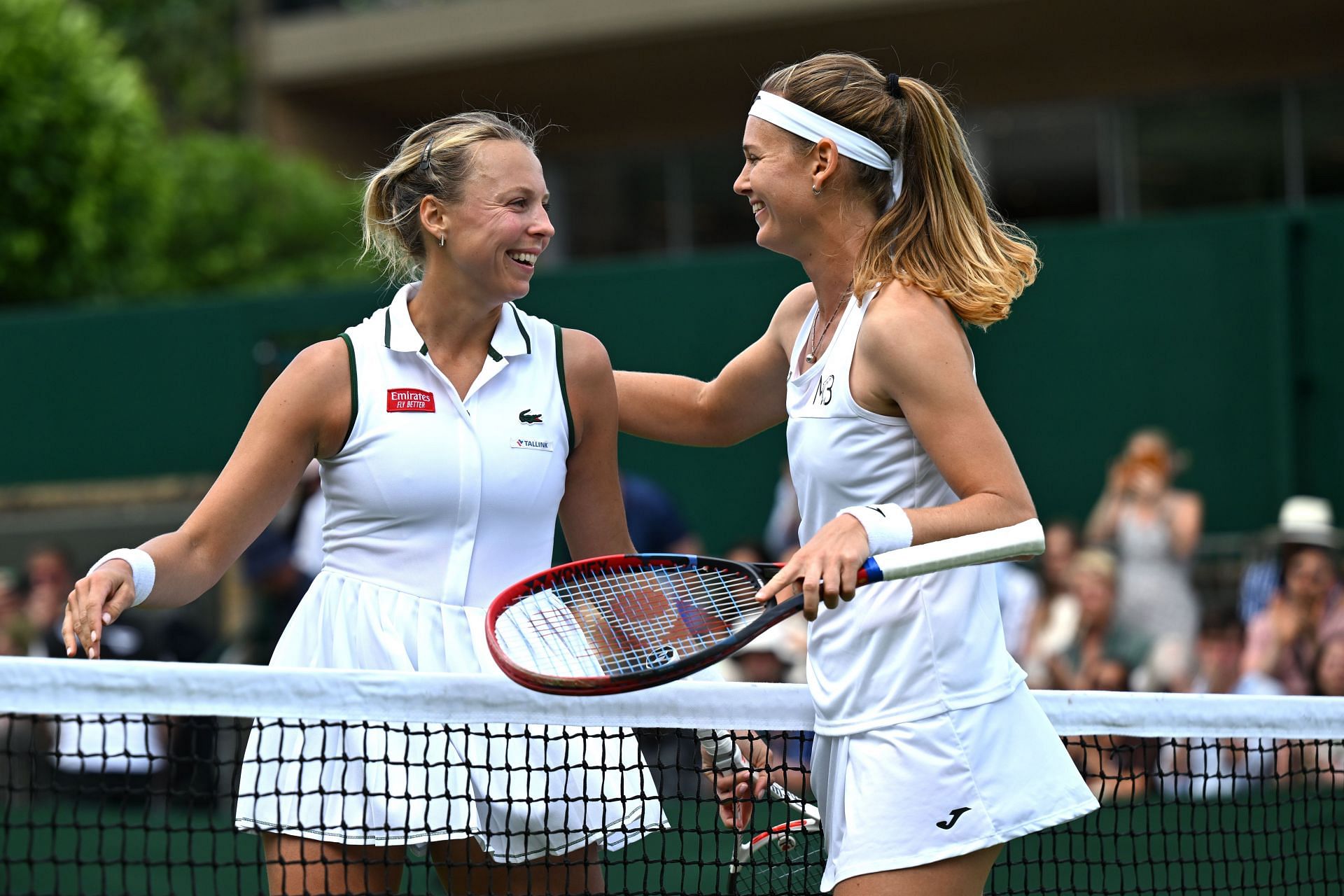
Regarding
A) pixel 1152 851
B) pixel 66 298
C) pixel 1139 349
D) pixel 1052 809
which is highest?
pixel 66 298

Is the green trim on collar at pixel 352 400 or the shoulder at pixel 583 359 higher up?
the shoulder at pixel 583 359

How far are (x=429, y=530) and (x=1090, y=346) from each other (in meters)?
5.93

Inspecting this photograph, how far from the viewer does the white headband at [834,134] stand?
2537mm

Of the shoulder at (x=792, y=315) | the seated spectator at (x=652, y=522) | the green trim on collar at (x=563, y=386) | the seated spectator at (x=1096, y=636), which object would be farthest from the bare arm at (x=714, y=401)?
the seated spectator at (x=1096, y=636)

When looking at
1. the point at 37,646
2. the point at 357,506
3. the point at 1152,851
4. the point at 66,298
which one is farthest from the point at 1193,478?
the point at 66,298

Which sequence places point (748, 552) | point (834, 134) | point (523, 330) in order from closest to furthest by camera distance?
point (834, 134) < point (523, 330) < point (748, 552)

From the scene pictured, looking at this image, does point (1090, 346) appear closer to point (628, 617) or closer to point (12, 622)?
point (12, 622)

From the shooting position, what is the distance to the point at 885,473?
7.94ft

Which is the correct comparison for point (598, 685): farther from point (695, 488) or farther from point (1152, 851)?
point (695, 488)

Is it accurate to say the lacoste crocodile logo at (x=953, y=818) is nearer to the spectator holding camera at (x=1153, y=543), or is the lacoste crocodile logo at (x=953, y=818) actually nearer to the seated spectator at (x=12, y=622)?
the spectator holding camera at (x=1153, y=543)

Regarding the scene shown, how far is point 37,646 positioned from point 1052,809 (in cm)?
628

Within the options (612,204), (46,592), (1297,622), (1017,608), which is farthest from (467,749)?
(612,204)

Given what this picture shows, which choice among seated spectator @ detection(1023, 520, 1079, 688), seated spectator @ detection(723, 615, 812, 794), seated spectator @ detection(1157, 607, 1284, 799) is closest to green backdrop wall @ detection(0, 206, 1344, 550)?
seated spectator @ detection(1023, 520, 1079, 688)

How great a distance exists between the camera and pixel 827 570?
2195mm
